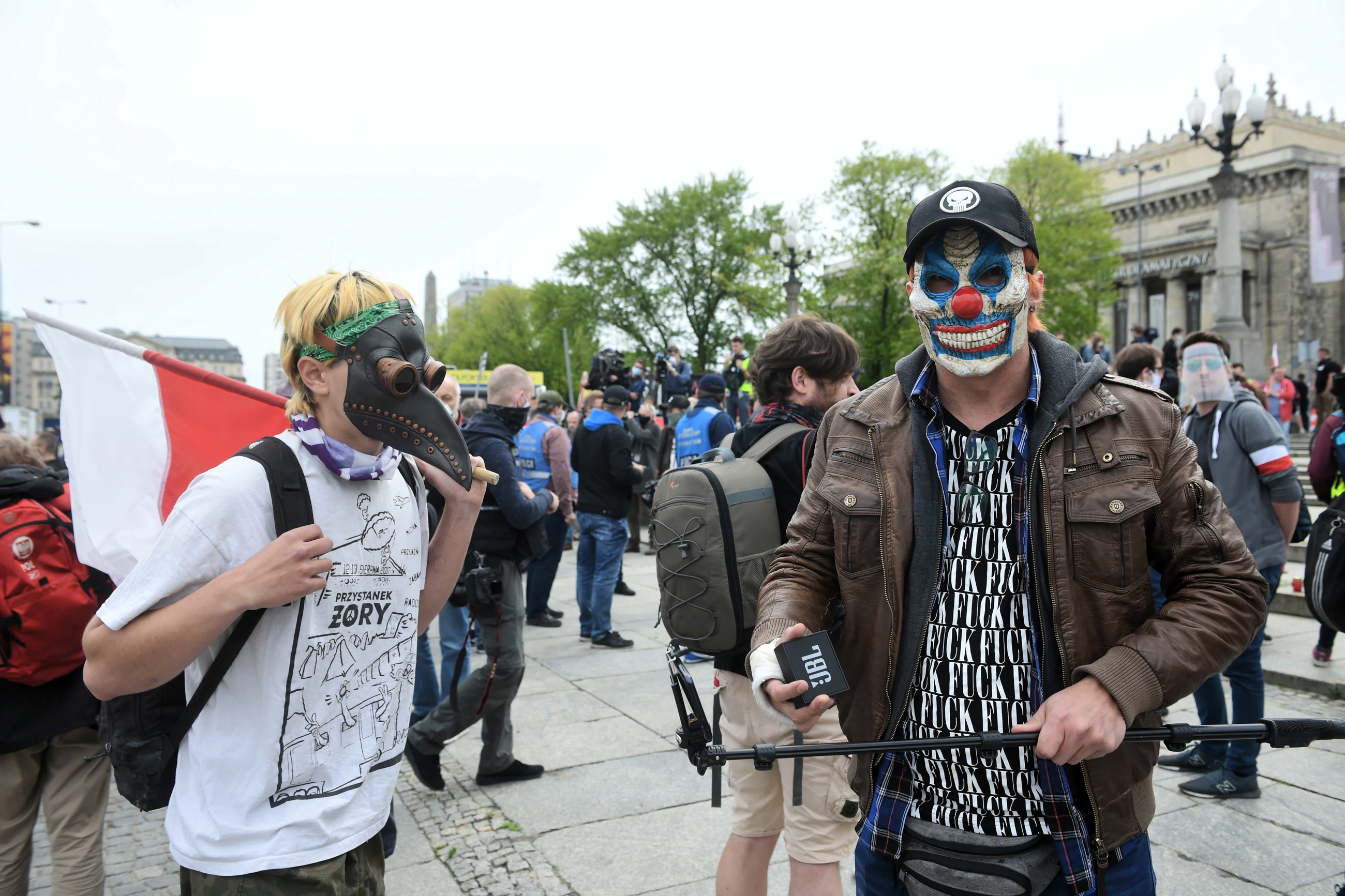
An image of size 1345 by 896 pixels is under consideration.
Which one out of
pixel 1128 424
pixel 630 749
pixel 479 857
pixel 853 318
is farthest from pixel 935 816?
pixel 853 318

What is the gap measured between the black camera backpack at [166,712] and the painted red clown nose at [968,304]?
1.40 metres

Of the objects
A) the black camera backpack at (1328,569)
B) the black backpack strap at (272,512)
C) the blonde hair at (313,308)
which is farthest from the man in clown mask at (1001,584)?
the black camera backpack at (1328,569)

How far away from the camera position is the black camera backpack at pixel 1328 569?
3008 mm

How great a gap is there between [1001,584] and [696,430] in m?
6.30

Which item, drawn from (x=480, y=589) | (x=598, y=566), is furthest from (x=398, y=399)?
(x=598, y=566)

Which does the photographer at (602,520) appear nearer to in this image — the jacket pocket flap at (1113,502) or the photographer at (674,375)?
the jacket pocket flap at (1113,502)

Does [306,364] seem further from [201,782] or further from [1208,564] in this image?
[1208,564]

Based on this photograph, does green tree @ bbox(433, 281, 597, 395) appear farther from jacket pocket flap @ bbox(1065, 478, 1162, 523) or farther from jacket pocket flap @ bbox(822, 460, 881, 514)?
jacket pocket flap @ bbox(1065, 478, 1162, 523)

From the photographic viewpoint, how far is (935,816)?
183cm

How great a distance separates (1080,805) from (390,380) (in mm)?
1612

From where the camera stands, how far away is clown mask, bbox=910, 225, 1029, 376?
6.00 ft

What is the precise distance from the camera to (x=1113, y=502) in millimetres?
1641

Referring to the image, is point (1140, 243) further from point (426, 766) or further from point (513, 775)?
point (426, 766)

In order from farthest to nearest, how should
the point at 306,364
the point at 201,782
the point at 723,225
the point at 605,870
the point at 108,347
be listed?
the point at 723,225 < the point at 605,870 < the point at 108,347 < the point at 306,364 < the point at 201,782
